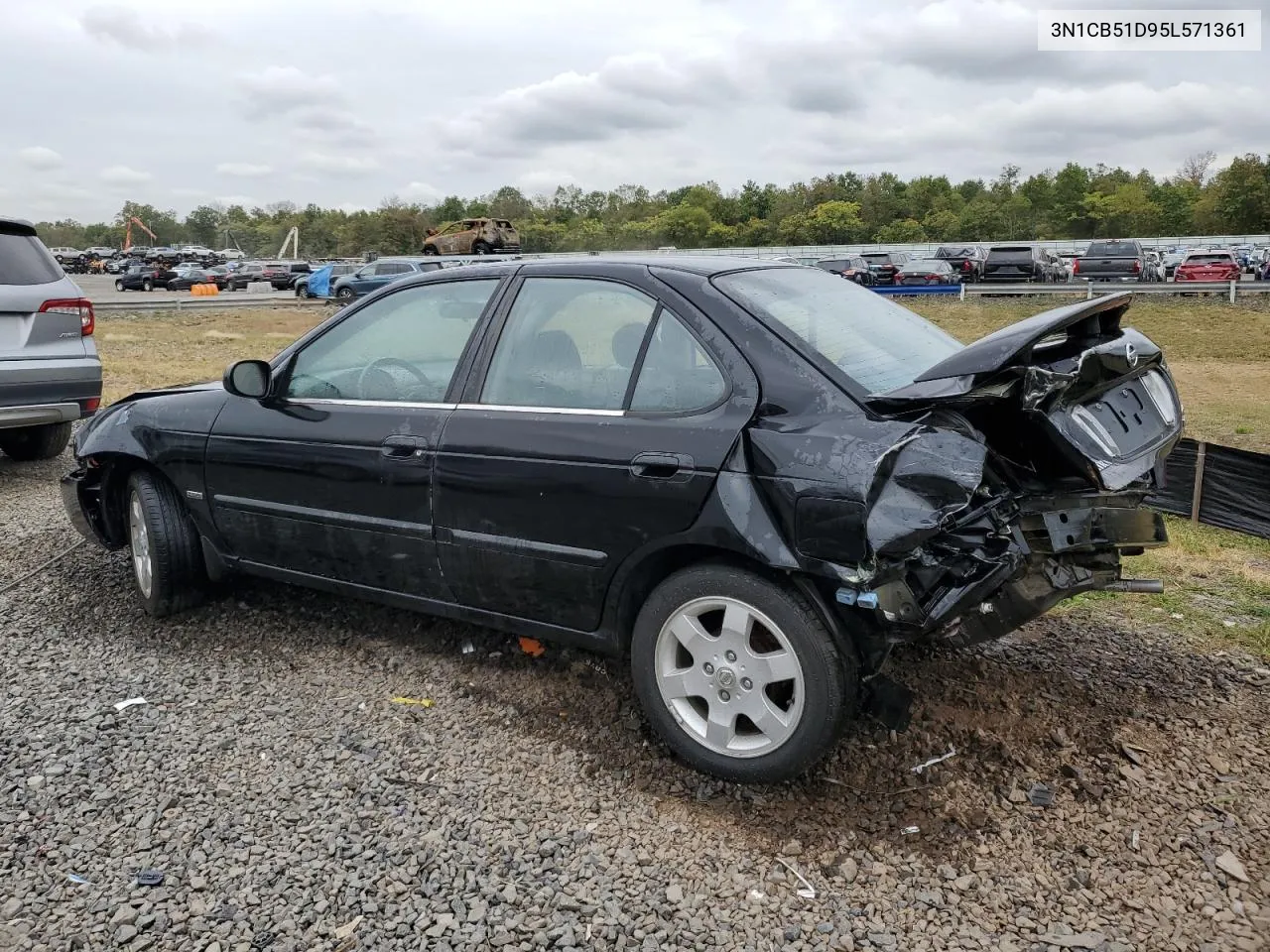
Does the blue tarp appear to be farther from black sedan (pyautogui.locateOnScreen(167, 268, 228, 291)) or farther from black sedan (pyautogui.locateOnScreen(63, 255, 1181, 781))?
black sedan (pyautogui.locateOnScreen(63, 255, 1181, 781))

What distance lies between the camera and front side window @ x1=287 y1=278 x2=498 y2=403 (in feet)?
12.3

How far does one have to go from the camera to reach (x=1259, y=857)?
2711 mm

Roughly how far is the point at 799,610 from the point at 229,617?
290 centimetres

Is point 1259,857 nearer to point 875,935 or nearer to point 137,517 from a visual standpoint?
point 875,935

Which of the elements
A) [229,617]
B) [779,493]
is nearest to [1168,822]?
[779,493]

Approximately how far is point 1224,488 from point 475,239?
129 ft

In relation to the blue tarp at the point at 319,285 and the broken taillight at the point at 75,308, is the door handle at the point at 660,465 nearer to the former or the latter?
the broken taillight at the point at 75,308

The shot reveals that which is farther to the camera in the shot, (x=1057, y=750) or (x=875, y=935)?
(x=1057, y=750)

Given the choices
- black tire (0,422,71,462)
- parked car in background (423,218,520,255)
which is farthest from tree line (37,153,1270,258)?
black tire (0,422,71,462)

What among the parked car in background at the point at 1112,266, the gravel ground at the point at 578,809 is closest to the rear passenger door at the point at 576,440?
the gravel ground at the point at 578,809

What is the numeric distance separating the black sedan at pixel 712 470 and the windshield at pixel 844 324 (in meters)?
0.02

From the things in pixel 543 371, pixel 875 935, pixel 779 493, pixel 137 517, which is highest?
pixel 543 371

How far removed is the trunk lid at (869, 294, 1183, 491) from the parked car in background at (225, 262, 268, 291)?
48.2 metres

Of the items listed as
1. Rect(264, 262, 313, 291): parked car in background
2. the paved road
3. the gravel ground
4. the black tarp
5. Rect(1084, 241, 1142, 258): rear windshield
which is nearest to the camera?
the gravel ground
